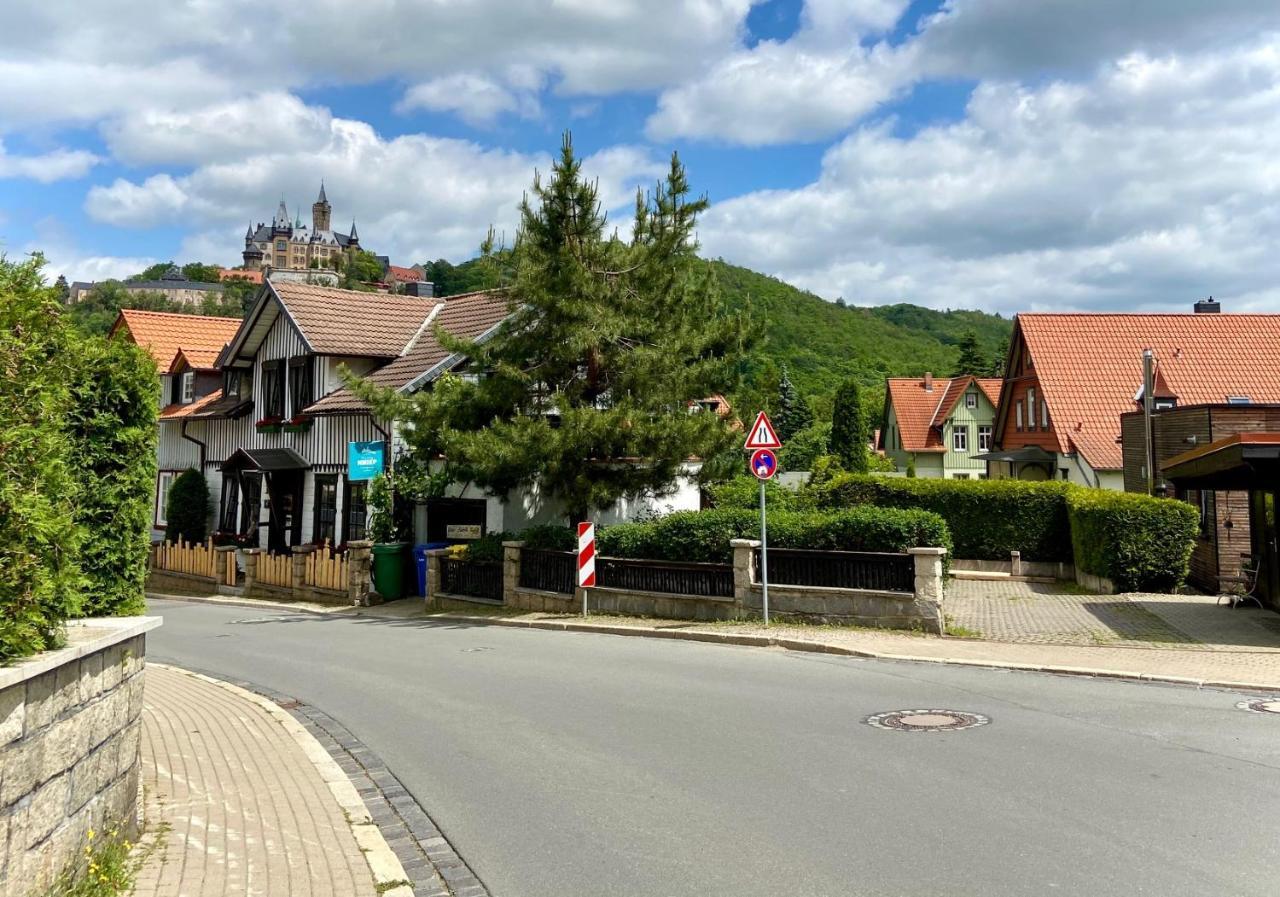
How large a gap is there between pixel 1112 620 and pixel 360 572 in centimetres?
1516

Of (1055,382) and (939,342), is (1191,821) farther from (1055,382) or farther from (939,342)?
(939,342)

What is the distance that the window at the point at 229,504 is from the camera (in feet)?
102

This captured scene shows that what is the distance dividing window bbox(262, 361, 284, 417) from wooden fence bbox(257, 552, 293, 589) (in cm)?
484

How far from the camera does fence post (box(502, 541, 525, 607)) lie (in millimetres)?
19297

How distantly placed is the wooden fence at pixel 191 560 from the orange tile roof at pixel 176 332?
8.12 metres

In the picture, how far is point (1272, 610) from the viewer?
1577cm

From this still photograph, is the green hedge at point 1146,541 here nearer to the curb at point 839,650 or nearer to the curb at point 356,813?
the curb at point 839,650

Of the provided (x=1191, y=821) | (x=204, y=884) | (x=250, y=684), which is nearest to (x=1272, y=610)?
(x=1191, y=821)

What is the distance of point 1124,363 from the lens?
38156mm

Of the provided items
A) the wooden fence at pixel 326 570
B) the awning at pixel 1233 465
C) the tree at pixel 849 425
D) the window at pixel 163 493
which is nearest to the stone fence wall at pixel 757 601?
the awning at pixel 1233 465

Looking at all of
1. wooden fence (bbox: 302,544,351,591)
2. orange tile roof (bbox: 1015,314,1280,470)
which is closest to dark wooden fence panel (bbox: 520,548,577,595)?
wooden fence (bbox: 302,544,351,591)

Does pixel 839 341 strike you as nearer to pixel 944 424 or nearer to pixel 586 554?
pixel 944 424

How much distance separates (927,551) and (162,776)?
1016 cm

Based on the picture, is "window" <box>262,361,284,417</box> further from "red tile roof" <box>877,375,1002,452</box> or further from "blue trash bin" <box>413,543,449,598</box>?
"red tile roof" <box>877,375,1002,452</box>
